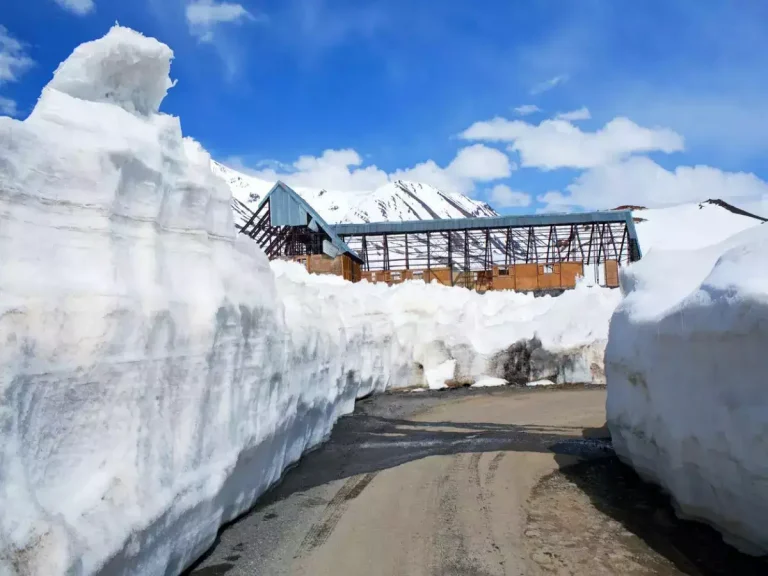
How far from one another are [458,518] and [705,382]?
8.77ft

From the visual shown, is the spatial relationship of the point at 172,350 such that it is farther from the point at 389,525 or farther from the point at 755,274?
the point at 755,274

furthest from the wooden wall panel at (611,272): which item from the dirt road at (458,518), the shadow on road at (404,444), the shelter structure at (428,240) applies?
the dirt road at (458,518)

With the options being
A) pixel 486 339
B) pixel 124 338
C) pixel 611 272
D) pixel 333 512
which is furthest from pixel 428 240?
pixel 124 338

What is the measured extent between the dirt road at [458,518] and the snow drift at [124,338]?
20.8 inches

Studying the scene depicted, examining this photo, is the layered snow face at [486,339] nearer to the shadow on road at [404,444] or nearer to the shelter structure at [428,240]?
the shadow on road at [404,444]

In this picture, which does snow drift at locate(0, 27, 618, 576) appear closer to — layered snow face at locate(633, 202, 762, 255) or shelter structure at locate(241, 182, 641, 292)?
shelter structure at locate(241, 182, 641, 292)

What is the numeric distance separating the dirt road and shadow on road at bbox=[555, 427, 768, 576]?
20mm

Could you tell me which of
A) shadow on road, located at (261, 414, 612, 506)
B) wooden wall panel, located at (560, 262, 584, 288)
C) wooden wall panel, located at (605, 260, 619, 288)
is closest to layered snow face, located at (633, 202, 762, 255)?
wooden wall panel, located at (605, 260, 619, 288)

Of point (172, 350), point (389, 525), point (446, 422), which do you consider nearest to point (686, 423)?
point (389, 525)

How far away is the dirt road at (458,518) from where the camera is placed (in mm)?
5305

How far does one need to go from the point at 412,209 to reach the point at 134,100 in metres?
176

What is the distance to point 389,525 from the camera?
20.6 feet

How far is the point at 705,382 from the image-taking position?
5344 millimetres

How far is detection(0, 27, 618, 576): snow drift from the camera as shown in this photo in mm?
3617
